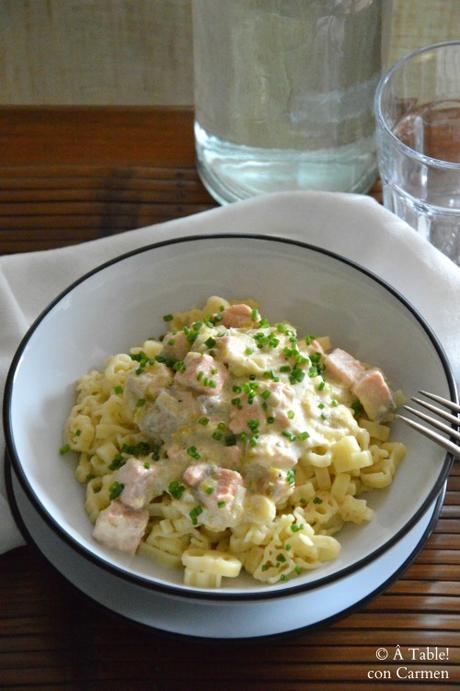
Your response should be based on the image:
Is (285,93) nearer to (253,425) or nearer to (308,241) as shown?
(308,241)

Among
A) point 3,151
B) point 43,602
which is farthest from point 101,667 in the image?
point 3,151

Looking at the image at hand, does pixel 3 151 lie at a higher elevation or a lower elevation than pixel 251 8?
lower

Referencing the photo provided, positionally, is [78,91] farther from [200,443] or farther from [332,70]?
[200,443]

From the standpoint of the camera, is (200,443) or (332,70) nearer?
(200,443)

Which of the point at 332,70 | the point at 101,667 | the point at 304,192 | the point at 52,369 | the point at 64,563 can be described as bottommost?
the point at 101,667

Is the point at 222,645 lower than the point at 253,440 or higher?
lower

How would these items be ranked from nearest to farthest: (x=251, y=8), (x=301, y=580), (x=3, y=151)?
(x=301, y=580) < (x=251, y=8) < (x=3, y=151)

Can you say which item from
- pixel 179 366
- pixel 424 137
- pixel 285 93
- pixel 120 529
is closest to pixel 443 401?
pixel 179 366
